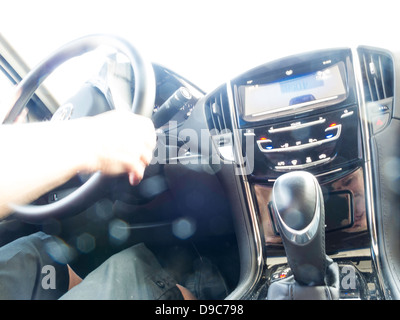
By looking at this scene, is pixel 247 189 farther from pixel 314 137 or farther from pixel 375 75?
pixel 375 75

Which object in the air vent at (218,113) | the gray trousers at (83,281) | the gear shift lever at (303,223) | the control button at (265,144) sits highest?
the air vent at (218,113)

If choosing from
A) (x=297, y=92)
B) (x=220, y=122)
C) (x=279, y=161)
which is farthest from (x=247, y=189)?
(x=297, y=92)

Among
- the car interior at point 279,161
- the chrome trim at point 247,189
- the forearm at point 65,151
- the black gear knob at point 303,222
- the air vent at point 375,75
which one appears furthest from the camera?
the chrome trim at point 247,189

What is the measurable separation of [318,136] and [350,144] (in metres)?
0.10

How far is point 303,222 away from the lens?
26.6 inches

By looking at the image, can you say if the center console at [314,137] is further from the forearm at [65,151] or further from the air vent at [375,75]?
the forearm at [65,151]

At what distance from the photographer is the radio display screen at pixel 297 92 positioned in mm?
941

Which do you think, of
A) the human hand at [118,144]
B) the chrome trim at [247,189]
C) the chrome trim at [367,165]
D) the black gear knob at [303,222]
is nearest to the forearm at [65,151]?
the human hand at [118,144]

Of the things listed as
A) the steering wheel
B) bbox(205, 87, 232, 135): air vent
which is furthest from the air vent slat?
the steering wheel

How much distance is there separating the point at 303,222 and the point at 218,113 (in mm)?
562

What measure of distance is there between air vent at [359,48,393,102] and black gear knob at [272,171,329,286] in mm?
422

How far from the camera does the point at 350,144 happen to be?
956mm

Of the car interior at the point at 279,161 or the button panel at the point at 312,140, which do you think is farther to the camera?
the button panel at the point at 312,140
